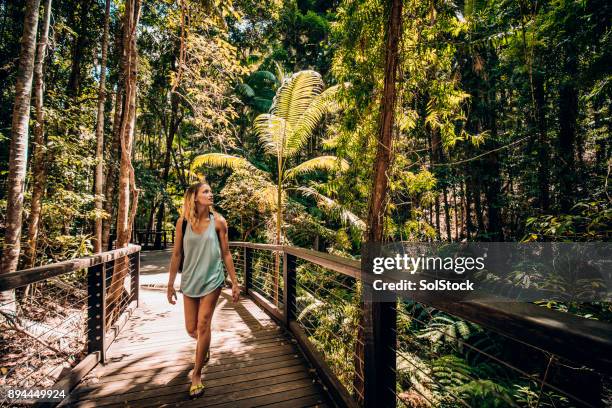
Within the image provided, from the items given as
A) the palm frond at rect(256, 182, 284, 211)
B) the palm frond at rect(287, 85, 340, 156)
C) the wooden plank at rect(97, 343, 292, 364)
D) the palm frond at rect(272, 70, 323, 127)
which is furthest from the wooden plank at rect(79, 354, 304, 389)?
the palm frond at rect(272, 70, 323, 127)

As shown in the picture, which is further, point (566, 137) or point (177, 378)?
point (566, 137)

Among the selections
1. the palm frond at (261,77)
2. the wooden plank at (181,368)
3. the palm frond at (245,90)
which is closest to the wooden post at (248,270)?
the wooden plank at (181,368)

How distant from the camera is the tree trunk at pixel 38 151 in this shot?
16.8 ft

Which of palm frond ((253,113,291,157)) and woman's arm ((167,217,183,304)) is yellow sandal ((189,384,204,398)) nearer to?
woman's arm ((167,217,183,304))

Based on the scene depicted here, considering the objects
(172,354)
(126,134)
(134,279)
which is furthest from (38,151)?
(172,354)

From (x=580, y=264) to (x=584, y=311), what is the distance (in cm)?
103

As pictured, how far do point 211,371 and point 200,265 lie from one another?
1203 mm

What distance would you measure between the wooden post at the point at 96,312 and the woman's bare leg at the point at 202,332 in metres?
1.28

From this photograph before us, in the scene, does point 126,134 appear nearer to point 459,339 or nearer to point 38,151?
point 38,151

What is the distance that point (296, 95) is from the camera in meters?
7.01

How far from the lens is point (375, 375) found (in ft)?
6.35

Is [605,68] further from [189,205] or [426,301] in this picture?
[189,205]

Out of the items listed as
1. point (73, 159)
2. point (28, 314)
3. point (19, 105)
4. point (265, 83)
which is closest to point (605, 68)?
point (19, 105)

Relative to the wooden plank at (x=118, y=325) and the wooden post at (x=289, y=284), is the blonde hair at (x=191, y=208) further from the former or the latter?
the wooden plank at (x=118, y=325)
